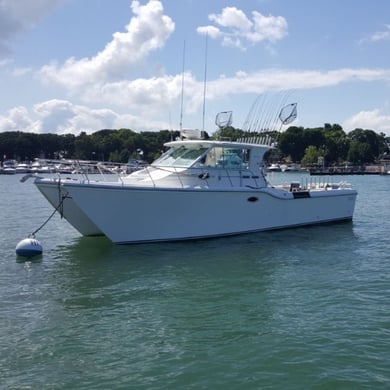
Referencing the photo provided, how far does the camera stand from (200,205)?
17.8 metres

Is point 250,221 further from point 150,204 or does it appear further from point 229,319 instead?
point 229,319

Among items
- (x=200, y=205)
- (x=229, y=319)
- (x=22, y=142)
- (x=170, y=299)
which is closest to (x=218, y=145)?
(x=200, y=205)

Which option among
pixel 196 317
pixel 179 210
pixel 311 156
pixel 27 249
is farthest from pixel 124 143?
pixel 196 317

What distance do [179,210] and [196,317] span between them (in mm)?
7557

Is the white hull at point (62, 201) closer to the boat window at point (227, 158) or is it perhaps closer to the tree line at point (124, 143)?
the boat window at point (227, 158)

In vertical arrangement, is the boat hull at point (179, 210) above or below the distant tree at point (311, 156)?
below

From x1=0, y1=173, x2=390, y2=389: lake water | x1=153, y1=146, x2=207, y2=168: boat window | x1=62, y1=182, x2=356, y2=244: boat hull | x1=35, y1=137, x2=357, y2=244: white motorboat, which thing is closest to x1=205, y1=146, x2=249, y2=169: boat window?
x1=35, y1=137, x2=357, y2=244: white motorboat

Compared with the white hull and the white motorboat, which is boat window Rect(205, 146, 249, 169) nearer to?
the white motorboat

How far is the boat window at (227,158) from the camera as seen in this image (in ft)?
A: 62.1

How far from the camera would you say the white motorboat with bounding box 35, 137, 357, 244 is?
1636cm

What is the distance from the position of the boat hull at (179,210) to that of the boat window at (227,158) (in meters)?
1.13

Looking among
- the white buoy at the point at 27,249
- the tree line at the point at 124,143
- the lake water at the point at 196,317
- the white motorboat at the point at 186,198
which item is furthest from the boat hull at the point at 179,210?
the tree line at the point at 124,143

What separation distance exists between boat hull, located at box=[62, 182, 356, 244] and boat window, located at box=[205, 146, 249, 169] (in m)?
1.13

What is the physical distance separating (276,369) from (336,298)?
4.06 meters
